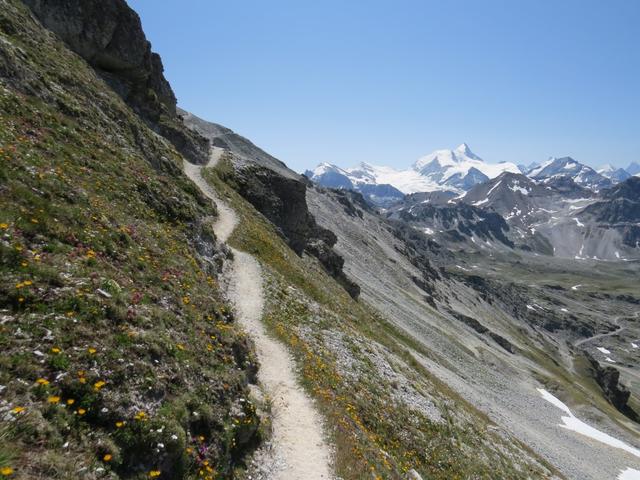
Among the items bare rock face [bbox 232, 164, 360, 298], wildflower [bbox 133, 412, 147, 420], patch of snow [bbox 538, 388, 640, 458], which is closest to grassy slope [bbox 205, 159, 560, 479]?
wildflower [bbox 133, 412, 147, 420]

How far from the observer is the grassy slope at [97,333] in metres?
10.8

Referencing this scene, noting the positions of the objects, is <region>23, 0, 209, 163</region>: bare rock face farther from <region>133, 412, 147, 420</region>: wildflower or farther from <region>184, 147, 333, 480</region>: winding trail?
<region>133, 412, 147, 420</region>: wildflower

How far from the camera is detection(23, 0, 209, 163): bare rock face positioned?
53094 mm

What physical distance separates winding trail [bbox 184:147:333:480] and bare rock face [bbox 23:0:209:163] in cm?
4299

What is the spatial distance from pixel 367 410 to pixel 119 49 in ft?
207

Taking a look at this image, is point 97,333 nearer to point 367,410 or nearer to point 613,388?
point 367,410

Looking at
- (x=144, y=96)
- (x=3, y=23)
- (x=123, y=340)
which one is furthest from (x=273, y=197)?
(x=123, y=340)

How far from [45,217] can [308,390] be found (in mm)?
14929

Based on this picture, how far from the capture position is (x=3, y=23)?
1383 inches

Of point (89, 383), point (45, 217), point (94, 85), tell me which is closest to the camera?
point (89, 383)

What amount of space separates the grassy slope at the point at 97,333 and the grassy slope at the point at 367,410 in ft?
17.0

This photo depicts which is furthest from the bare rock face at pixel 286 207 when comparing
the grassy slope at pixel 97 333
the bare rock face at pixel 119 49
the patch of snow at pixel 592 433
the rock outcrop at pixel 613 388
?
the rock outcrop at pixel 613 388

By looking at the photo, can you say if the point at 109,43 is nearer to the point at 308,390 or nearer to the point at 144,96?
the point at 144,96

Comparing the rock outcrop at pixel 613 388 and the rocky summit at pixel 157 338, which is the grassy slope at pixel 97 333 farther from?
the rock outcrop at pixel 613 388
